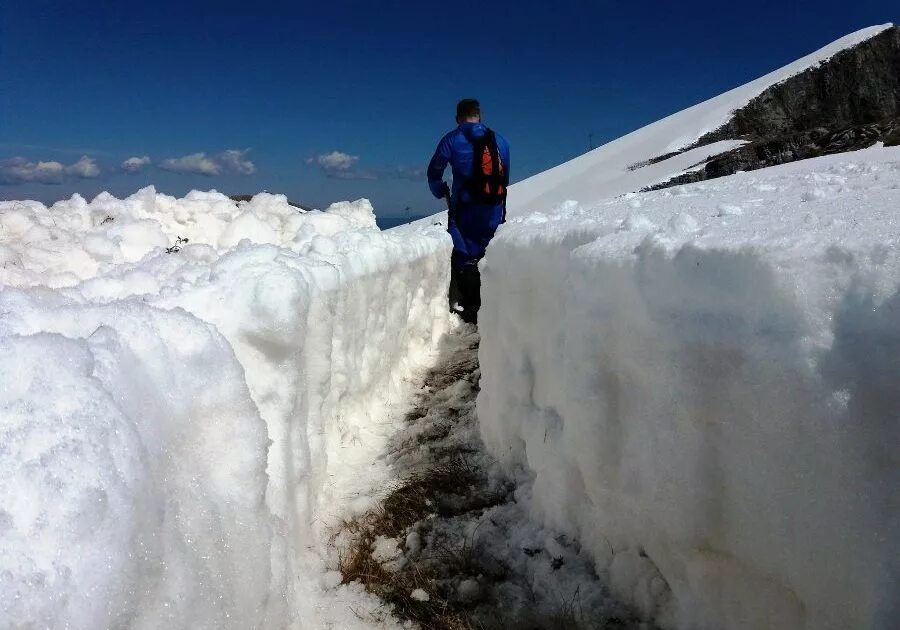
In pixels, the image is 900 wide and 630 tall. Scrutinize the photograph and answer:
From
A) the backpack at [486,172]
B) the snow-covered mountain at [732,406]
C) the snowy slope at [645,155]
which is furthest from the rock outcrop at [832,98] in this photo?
the snow-covered mountain at [732,406]

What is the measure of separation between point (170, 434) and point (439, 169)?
16.9 ft

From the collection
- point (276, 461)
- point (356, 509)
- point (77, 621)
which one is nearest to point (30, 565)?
point (77, 621)

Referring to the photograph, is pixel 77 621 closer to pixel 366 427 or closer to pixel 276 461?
pixel 276 461

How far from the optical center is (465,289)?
707cm

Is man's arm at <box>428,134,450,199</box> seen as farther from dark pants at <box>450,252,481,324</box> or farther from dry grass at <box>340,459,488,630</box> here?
dry grass at <box>340,459,488,630</box>

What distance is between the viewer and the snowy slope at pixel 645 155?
14461 millimetres

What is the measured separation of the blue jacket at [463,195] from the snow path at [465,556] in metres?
3.36

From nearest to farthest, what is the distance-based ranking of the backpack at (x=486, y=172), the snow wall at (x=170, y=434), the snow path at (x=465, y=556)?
the snow wall at (x=170, y=434), the snow path at (x=465, y=556), the backpack at (x=486, y=172)

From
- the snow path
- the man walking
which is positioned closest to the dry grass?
the snow path

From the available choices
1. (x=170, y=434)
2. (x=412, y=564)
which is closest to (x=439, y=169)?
(x=412, y=564)

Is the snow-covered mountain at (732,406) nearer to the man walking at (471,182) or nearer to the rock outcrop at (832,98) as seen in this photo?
the man walking at (471,182)

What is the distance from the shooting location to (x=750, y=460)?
1600 mm

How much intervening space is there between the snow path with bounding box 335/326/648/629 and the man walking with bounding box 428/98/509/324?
10.7ft

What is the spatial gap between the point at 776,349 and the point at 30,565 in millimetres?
1682
